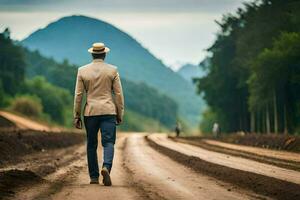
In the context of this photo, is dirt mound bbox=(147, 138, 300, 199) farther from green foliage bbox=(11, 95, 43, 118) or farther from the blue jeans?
green foliage bbox=(11, 95, 43, 118)

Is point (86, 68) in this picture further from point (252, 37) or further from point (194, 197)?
point (252, 37)

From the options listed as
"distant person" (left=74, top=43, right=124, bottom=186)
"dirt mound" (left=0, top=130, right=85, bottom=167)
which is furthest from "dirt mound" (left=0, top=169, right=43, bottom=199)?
"dirt mound" (left=0, top=130, right=85, bottom=167)

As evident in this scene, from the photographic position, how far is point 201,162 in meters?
22.4

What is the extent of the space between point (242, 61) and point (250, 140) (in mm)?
33856

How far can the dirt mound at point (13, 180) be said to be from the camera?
497 inches

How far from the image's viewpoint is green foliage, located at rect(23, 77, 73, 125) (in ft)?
496

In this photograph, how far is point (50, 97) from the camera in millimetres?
155125

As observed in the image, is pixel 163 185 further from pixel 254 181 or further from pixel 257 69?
pixel 257 69

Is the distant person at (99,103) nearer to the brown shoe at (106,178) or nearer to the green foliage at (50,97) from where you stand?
the brown shoe at (106,178)

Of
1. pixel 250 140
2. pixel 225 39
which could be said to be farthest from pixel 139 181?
pixel 225 39

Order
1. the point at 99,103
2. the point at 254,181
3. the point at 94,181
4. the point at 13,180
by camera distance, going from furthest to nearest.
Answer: the point at 254,181 → the point at 99,103 → the point at 94,181 → the point at 13,180

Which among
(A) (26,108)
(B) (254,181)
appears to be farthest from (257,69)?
(B) (254,181)

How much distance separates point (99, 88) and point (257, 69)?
5407cm

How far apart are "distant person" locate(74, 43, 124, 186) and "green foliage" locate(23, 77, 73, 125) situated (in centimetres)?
13268
